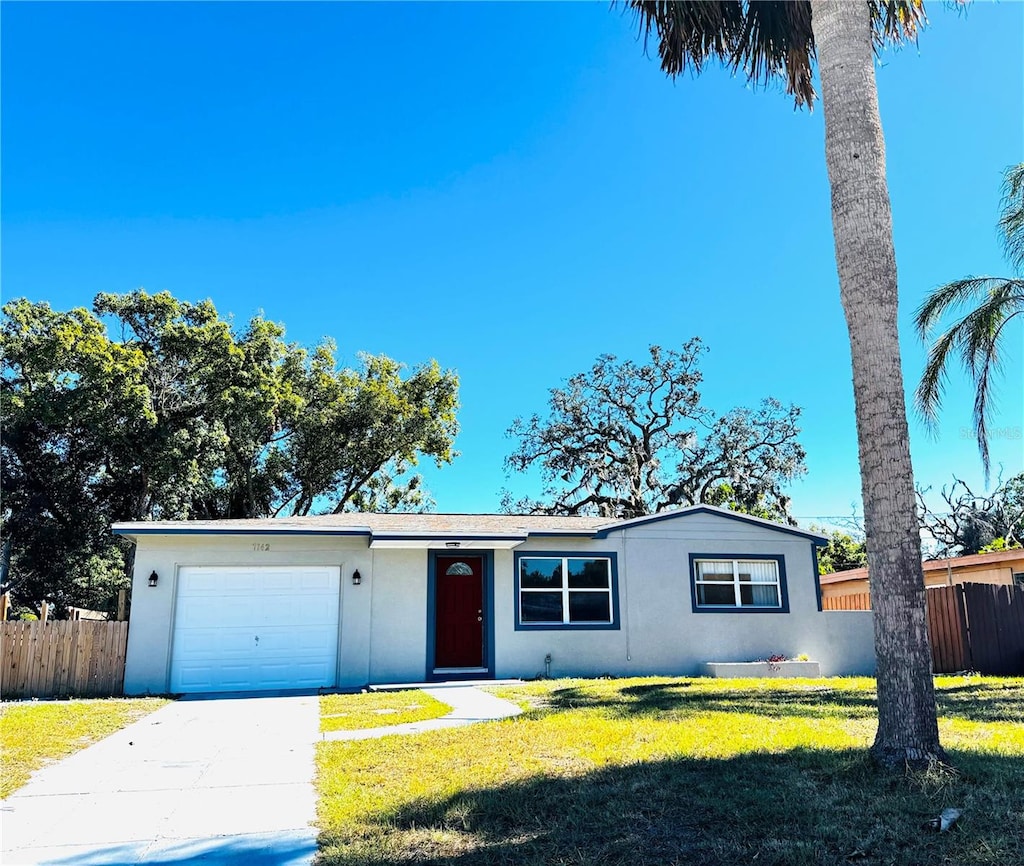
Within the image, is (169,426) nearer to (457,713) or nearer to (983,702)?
(457,713)

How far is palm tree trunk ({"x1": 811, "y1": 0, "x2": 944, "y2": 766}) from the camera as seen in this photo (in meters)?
5.28

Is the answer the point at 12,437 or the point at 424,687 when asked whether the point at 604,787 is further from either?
the point at 12,437

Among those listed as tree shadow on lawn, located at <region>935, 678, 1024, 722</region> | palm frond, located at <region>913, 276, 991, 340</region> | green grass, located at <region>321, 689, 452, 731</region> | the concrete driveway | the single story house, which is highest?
palm frond, located at <region>913, 276, 991, 340</region>

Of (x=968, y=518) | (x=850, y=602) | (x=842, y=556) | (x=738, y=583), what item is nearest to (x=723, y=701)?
(x=738, y=583)

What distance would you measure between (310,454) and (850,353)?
2224 cm

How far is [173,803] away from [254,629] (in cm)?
847

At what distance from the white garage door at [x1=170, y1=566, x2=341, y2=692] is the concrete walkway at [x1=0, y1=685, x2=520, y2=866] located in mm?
4140

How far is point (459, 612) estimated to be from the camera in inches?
572

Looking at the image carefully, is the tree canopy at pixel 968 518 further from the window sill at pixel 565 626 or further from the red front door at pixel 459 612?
the red front door at pixel 459 612

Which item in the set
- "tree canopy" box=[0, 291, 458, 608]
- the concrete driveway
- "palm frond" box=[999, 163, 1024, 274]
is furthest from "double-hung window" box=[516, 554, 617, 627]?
"tree canopy" box=[0, 291, 458, 608]

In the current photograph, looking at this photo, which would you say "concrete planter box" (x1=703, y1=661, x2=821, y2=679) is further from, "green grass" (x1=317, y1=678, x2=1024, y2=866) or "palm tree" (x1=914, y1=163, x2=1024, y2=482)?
"green grass" (x1=317, y1=678, x2=1024, y2=866)

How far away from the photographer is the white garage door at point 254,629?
13242 millimetres

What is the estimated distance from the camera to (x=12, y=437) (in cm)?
2297

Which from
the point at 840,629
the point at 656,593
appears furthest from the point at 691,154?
the point at 840,629
